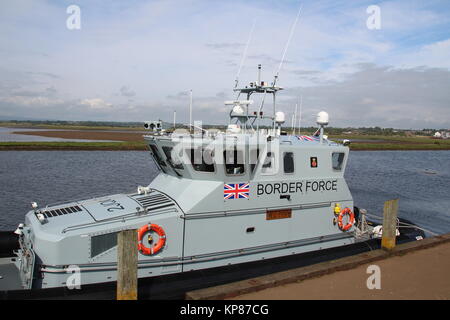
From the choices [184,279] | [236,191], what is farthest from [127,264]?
[236,191]

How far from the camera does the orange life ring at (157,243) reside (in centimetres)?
645

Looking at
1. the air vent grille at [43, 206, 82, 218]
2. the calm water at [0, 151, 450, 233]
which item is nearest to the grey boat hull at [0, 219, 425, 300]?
the air vent grille at [43, 206, 82, 218]

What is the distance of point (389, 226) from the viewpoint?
8.45m

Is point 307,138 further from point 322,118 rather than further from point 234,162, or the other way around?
point 234,162

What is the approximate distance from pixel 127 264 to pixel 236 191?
2.66 m

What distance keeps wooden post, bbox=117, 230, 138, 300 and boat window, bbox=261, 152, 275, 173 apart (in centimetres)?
Answer: 327

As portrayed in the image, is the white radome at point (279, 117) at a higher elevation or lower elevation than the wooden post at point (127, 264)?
higher

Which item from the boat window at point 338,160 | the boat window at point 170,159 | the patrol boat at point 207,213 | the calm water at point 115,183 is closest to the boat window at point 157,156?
the patrol boat at point 207,213

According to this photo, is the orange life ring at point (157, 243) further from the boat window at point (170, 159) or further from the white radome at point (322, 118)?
the white radome at point (322, 118)

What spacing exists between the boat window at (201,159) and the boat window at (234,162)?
0.30m

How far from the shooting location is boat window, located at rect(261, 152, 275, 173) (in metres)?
7.63
